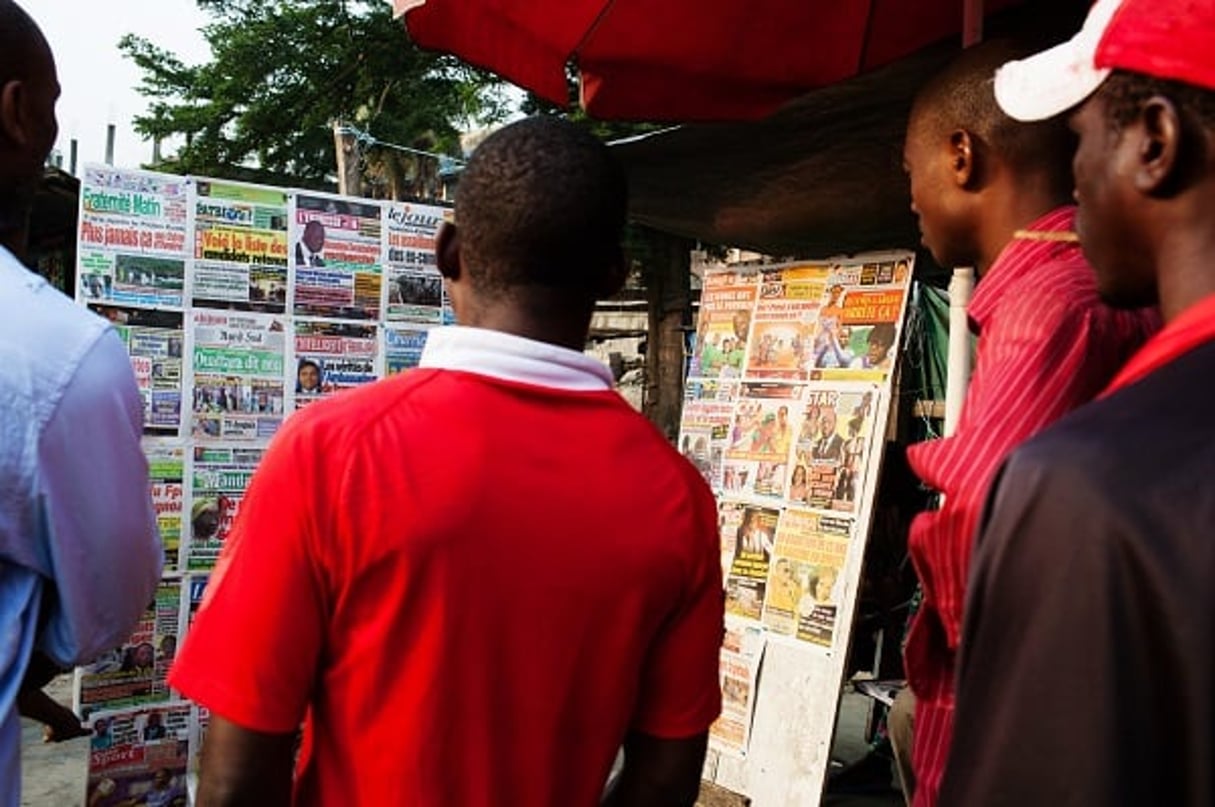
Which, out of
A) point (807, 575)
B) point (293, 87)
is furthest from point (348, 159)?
point (293, 87)

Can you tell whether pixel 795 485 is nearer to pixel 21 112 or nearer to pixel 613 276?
pixel 613 276

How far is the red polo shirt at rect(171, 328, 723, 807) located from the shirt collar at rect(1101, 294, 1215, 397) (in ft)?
2.00

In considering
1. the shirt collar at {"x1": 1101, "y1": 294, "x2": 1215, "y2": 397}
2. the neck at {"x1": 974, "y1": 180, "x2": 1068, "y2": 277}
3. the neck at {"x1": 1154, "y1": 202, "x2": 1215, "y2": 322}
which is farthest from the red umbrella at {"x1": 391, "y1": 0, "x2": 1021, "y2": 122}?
the shirt collar at {"x1": 1101, "y1": 294, "x2": 1215, "y2": 397}

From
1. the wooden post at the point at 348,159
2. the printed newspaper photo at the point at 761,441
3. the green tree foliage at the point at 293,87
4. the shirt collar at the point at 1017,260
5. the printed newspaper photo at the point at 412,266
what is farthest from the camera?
the green tree foliage at the point at 293,87

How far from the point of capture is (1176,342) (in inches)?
33.2

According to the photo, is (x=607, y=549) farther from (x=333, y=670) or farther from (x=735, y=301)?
(x=735, y=301)

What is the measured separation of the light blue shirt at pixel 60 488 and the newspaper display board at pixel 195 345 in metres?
2.44

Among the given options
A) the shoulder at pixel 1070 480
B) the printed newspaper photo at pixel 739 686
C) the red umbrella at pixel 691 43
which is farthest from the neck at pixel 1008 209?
the printed newspaper photo at pixel 739 686

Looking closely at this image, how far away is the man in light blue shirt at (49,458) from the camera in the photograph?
1.37 m

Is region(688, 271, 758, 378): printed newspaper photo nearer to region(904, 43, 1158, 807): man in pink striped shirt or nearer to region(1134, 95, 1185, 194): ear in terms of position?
region(904, 43, 1158, 807): man in pink striped shirt

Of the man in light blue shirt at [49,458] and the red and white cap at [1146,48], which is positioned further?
the man in light blue shirt at [49,458]

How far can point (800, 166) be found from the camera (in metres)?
3.75

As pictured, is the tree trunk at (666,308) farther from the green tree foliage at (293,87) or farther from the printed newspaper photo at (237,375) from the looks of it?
the green tree foliage at (293,87)

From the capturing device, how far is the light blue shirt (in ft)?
4.48
